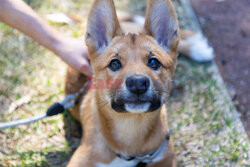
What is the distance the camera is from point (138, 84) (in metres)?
2.84

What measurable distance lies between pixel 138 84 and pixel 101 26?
3.81 feet

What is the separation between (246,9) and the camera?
634 cm

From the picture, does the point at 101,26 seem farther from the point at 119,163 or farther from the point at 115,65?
the point at 119,163

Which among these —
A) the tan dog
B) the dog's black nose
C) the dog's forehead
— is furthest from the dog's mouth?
the dog's forehead

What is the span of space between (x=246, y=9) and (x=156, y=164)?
430 centimetres

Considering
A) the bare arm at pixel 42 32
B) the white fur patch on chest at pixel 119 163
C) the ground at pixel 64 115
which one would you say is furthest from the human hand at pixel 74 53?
the white fur patch on chest at pixel 119 163

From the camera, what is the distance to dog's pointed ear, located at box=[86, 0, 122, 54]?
11.3 ft

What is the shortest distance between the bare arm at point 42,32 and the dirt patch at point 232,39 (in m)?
2.57

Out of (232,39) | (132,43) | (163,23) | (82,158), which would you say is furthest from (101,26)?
(232,39)

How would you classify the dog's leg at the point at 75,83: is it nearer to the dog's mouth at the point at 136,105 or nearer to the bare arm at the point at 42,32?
the bare arm at the point at 42,32

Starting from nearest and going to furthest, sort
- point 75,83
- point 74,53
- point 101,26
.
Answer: point 101,26, point 74,53, point 75,83

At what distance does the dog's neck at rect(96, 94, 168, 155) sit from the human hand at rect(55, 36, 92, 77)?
71 centimetres

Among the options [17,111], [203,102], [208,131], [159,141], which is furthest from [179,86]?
[17,111]

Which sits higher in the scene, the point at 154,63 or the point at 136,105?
the point at 154,63
